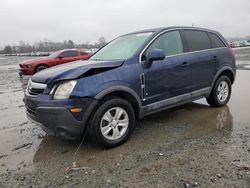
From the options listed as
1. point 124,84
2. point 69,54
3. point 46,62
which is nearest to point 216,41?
point 124,84

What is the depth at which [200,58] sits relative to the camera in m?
5.04

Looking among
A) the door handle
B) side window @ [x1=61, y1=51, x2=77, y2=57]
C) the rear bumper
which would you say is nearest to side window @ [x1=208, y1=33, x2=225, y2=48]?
the door handle

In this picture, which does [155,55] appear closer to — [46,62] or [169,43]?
[169,43]

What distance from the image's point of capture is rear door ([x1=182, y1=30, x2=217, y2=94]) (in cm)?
493

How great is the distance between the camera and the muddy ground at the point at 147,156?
2934mm

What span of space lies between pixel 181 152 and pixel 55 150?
75.4 inches

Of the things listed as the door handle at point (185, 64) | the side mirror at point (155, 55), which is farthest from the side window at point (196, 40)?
the side mirror at point (155, 55)

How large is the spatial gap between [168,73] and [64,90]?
1912mm

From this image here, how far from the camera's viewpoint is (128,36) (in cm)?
508

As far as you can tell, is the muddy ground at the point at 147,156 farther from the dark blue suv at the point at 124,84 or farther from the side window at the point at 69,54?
the side window at the point at 69,54

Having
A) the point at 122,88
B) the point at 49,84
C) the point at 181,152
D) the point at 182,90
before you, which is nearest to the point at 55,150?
the point at 49,84

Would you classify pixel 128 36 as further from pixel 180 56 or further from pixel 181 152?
pixel 181 152

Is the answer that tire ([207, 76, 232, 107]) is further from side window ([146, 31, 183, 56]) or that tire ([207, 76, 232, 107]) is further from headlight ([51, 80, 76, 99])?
headlight ([51, 80, 76, 99])

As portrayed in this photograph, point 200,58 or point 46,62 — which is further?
point 46,62
